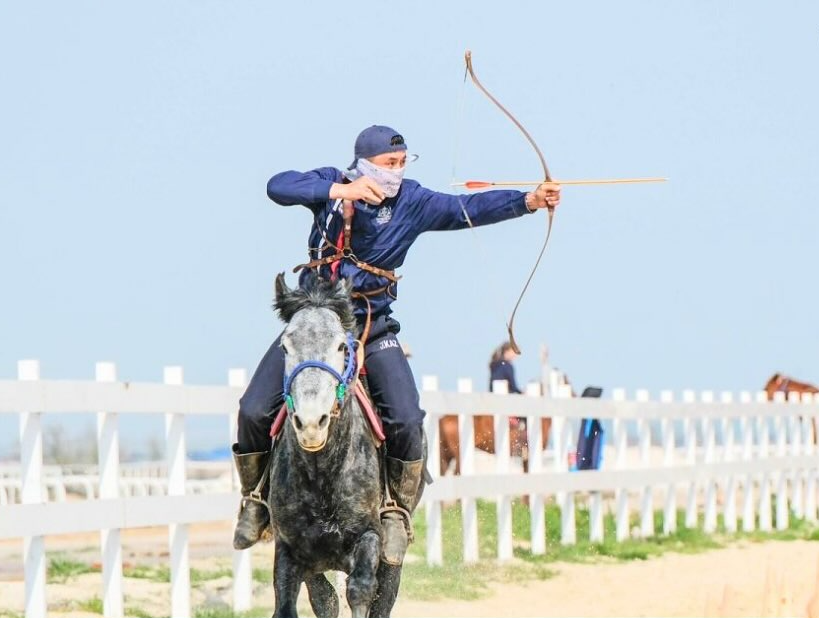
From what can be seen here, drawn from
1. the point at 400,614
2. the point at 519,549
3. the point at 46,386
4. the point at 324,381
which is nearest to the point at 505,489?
the point at 519,549

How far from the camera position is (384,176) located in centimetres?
889

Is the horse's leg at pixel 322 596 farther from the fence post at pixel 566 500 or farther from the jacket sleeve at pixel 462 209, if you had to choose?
the fence post at pixel 566 500

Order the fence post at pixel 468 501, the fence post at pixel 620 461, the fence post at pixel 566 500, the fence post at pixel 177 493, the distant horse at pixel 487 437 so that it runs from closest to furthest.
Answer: the fence post at pixel 177 493, the fence post at pixel 468 501, the fence post at pixel 566 500, the distant horse at pixel 487 437, the fence post at pixel 620 461

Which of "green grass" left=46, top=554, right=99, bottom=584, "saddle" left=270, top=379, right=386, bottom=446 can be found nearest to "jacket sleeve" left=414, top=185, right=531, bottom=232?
"saddle" left=270, top=379, right=386, bottom=446

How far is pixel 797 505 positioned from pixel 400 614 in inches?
558

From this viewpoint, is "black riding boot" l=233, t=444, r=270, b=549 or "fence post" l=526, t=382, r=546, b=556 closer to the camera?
"black riding boot" l=233, t=444, r=270, b=549

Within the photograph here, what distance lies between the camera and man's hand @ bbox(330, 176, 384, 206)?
8.55m

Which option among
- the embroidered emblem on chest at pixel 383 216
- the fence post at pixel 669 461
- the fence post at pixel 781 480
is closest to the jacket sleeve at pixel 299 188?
the embroidered emblem on chest at pixel 383 216

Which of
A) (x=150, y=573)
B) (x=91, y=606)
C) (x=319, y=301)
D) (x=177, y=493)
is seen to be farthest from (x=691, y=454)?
(x=319, y=301)

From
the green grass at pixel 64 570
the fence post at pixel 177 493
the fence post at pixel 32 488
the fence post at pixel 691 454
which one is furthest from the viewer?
the fence post at pixel 691 454

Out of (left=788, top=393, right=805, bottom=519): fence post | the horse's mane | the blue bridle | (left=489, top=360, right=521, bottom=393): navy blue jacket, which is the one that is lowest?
(left=788, top=393, right=805, bottom=519): fence post

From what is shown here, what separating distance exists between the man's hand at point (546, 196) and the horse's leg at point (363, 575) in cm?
194

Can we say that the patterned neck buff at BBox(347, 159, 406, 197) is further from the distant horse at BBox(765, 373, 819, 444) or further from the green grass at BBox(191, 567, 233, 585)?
the distant horse at BBox(765, 373, 819, 444)

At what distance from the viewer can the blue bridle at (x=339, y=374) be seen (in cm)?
762
